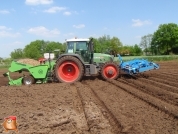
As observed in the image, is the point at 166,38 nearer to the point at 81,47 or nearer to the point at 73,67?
the point at 81,47

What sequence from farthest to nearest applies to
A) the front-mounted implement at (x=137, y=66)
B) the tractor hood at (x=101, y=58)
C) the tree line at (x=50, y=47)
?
1. the tree line at (x=50, y=47)
2. the tractor hood at (x=101, y=58)
3. the front-mounted implement at (x=137, y=66)

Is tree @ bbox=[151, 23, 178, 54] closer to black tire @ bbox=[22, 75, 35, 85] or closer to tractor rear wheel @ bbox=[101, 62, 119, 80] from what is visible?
tractor rear wheel @ bbox=[101, 62, 119, 80]

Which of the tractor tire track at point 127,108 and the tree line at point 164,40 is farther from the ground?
the tree line at point 164,40

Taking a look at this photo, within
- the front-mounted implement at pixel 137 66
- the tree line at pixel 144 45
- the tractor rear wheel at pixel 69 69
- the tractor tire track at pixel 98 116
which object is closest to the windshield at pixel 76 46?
the tractor rear wheel at pixel 69 69

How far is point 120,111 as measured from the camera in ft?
21.1

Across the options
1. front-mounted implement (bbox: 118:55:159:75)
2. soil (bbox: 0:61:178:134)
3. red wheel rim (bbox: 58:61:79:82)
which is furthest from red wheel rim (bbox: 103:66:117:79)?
soil (bbox: 0:61:178:134)

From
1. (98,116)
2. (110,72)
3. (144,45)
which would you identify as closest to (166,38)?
(144,45)

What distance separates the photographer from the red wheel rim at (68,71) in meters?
11.9

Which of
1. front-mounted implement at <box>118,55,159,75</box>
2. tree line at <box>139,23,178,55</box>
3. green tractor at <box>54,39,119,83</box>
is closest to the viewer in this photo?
green tractor at <box>54,39,119,83</box>

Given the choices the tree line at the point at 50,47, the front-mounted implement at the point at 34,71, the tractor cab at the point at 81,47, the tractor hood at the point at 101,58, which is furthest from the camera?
the tree line at the point at 50,47

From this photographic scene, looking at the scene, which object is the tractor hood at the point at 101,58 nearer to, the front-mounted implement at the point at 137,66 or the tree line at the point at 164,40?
the front-mounted implement at the point at 137,66

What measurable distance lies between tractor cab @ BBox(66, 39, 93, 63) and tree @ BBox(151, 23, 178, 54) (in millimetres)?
70770

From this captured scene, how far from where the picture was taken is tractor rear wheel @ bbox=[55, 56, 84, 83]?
11797 mm

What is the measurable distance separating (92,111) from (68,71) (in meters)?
5.75
